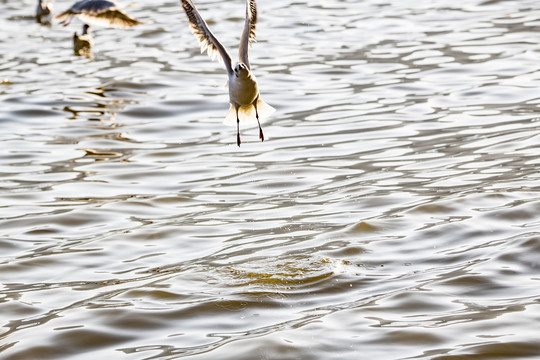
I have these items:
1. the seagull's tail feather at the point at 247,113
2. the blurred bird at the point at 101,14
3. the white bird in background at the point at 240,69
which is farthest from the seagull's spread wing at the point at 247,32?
the blurred bird at the point at 101,14

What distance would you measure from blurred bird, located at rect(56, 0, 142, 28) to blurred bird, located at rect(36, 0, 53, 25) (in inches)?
190

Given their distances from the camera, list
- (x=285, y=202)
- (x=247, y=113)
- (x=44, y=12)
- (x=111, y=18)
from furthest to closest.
→ (x=44, y=12), (x=111, y=18), (x=285, y=202), (x=247, y=113)

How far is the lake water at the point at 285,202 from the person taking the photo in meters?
5.19

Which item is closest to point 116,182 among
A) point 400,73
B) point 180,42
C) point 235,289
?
point 235,289

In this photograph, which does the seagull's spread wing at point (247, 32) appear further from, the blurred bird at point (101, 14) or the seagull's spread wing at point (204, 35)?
the blurred bird at point (101, 14)

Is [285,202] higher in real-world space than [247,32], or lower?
lower

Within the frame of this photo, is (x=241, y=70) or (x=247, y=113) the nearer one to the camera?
(x=241, y=70)

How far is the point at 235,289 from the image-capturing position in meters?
5.84

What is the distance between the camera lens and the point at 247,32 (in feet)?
22.8

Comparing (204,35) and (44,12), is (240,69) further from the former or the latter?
(44,12)

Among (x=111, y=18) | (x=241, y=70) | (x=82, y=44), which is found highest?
(x=241, y=70)

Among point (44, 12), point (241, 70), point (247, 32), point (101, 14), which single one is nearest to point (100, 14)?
point (101, 14)

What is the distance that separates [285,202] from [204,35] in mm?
1387

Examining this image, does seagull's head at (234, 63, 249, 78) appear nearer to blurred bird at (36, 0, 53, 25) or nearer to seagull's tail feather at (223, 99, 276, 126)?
seagull's tail feather at (223, 99, 276, 126)
